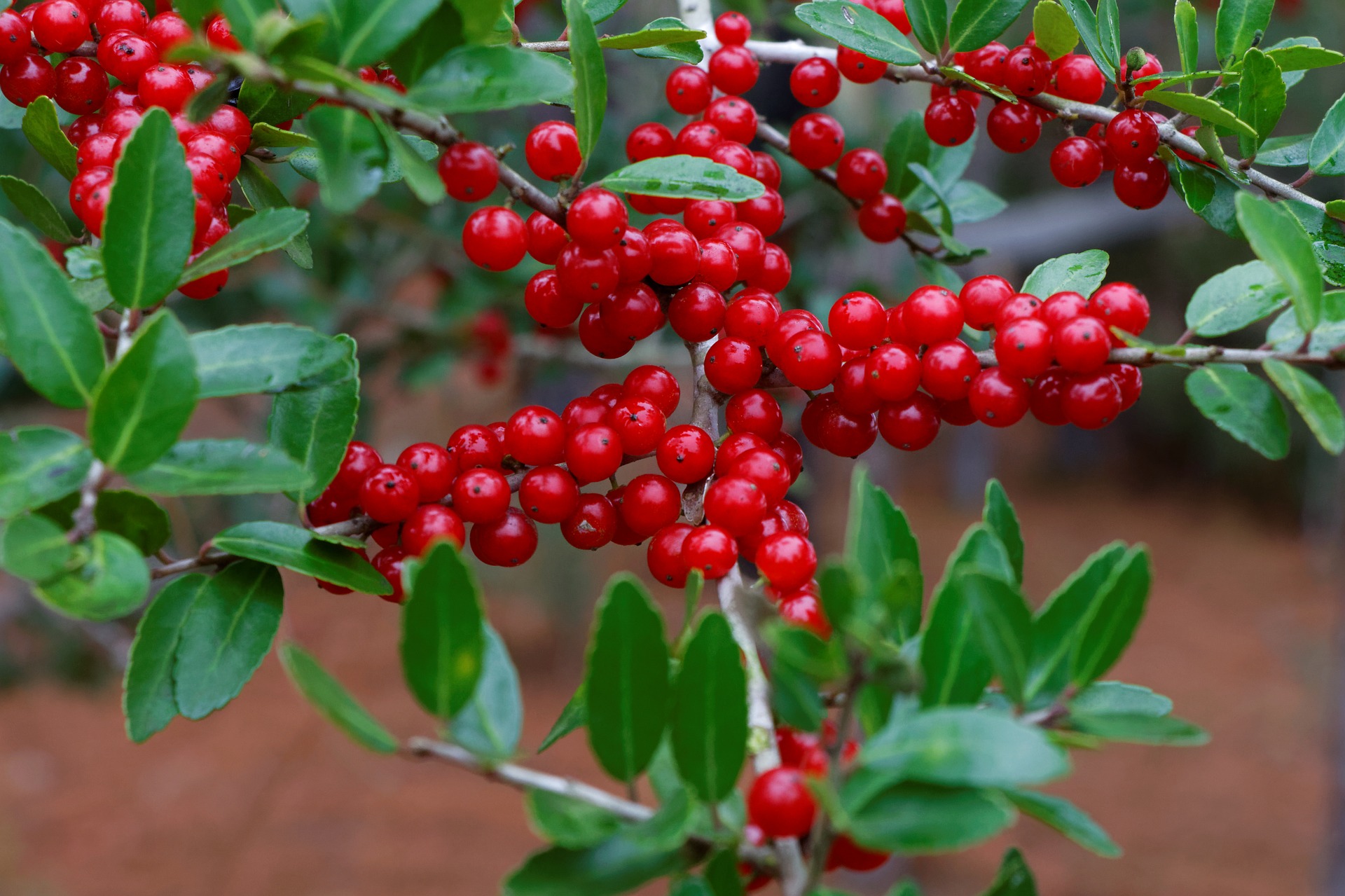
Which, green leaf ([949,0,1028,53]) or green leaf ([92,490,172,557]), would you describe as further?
green leaf ([949,0,1028,53])

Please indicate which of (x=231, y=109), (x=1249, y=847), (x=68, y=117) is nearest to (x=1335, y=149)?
(x=231, y=109)

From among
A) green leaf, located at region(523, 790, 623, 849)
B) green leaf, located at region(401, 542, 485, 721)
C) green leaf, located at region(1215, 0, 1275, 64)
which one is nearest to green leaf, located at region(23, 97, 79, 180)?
green leaf, located at region(401, 542, 485, 721)

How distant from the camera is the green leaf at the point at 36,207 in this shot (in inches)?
30.7

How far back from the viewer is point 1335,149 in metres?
0.87

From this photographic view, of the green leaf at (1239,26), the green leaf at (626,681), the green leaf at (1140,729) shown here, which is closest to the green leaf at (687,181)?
the green leaf at (626,681)

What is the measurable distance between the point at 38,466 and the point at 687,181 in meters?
0.42

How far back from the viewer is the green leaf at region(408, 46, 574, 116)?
58 centimetres

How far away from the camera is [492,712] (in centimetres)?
54

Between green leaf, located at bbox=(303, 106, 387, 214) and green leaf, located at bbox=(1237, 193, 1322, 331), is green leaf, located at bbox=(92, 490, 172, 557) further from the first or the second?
green leaf, located at bbox=(1237, 193, 1322, 331)

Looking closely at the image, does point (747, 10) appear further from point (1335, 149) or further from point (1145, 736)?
point (1145, 736)

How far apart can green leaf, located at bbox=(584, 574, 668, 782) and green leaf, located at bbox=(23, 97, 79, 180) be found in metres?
0.55

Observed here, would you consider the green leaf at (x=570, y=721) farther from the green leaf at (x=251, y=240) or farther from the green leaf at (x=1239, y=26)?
the green leaf at (x=1239, y=26)

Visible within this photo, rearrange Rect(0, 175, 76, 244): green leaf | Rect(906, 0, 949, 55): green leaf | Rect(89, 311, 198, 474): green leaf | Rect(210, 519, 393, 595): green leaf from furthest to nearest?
Rect(906, 0, 949, 55): green leaf < Rect(0, 175, 76, 244): green leaf < Rect(210, 519, 393, 595): green leaf < Rect(89, 311, 198, 474): green leaf

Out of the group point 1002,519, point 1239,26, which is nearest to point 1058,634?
point 1002,519
